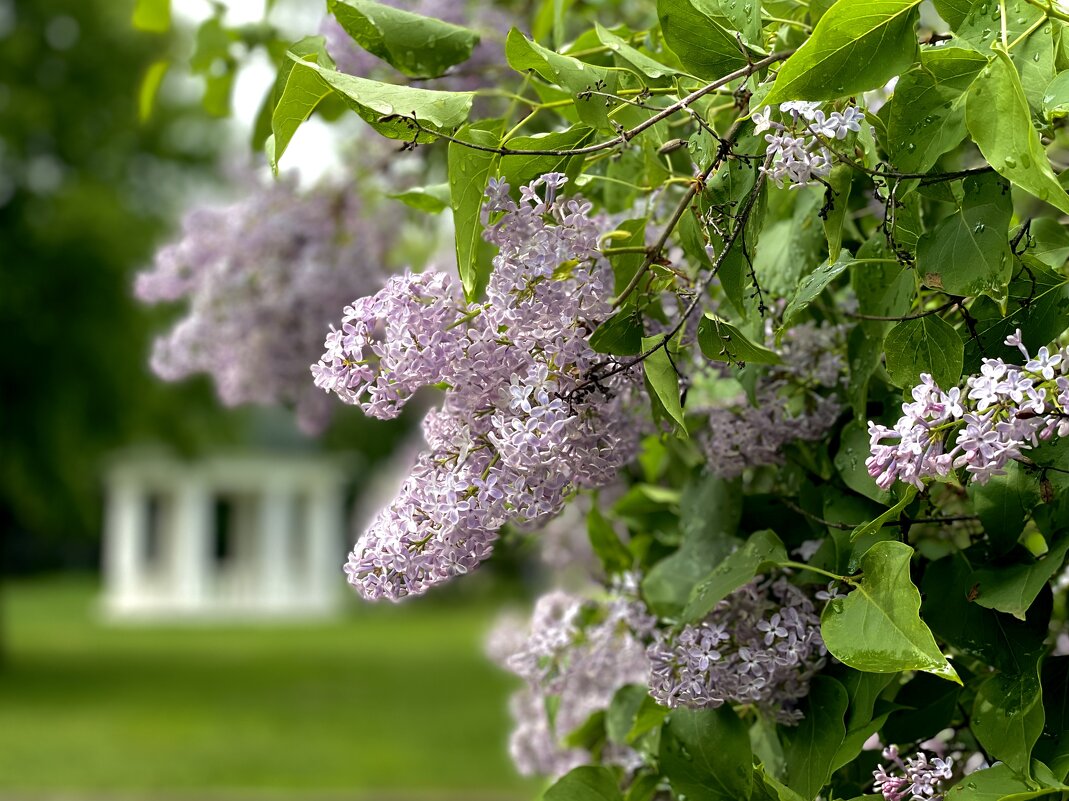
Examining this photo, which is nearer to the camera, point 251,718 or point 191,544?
point 251,718

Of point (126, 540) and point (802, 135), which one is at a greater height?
point (126, 540)

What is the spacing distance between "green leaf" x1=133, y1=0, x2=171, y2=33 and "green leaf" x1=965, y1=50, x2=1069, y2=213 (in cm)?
141

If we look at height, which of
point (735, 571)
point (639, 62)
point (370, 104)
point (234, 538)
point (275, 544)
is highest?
point (234, 538)

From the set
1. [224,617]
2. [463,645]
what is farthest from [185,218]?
[224,617]

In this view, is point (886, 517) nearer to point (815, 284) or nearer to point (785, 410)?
point (815, 284)

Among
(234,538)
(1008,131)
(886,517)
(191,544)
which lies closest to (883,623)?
(886,517)

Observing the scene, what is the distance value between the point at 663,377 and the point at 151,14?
1.25 metres

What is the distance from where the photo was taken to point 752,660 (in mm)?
1287

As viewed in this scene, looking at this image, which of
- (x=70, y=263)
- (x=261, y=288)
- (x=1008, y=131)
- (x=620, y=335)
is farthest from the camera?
(x=70, y=263)

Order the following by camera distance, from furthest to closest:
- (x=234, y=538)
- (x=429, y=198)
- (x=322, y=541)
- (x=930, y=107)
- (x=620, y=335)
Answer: (x=234, y=538)
(x=322, y=541)
(x=429, y=198)
(x=620, y=335)
(x=930, y=107)

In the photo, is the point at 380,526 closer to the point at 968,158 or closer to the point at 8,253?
the point at 968,158

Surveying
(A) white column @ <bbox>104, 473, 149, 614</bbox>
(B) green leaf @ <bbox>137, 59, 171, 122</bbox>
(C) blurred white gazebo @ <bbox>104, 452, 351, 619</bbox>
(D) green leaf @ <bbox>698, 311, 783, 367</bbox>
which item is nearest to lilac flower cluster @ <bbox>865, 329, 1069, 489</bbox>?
(D) green leaf @ <bbox>698, 311, 783, 367</bbox>

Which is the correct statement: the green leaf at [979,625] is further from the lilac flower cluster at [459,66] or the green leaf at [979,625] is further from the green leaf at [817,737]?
the lilac flower cluster at [459,66]

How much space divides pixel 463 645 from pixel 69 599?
1930 centimetres
